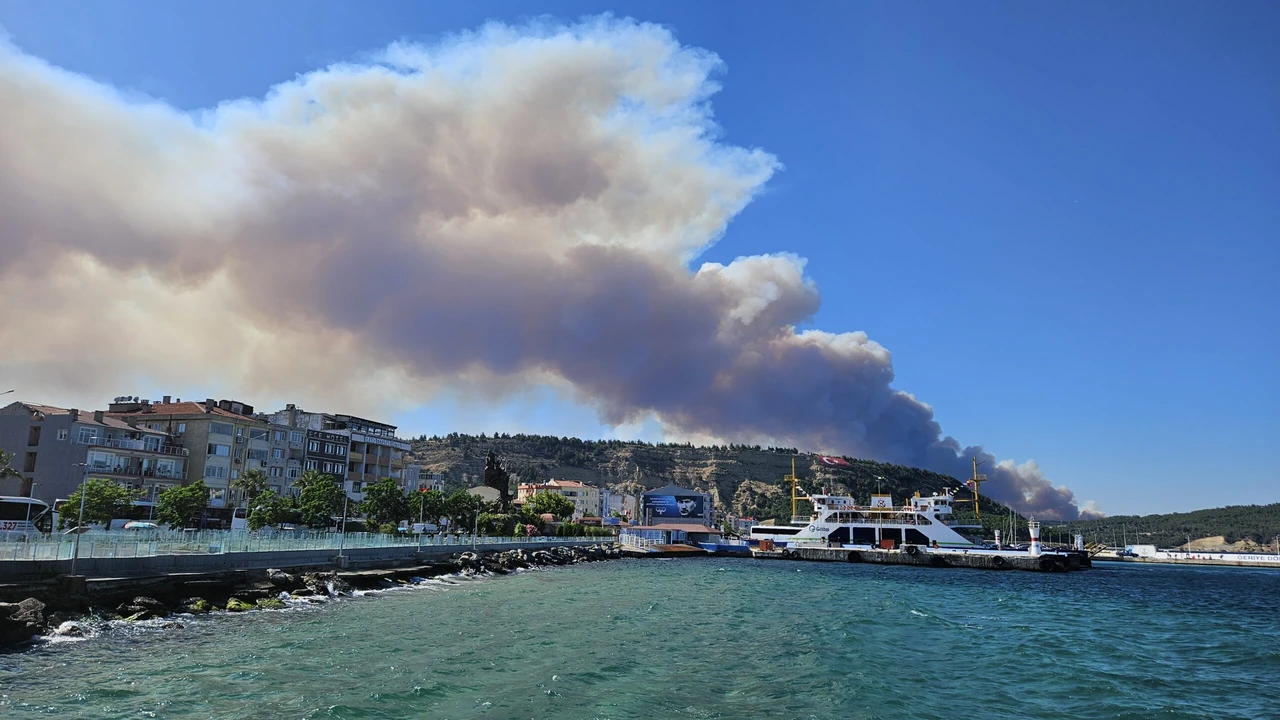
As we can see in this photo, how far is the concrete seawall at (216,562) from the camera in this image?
104 ft

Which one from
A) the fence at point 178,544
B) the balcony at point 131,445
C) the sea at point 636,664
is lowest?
the sea at point 636,664

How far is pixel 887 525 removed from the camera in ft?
444

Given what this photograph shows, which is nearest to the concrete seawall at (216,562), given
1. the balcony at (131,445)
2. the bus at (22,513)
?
the bus at (22,513)

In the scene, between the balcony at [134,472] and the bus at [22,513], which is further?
the balcony at [134,472]

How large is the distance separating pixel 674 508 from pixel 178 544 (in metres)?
153

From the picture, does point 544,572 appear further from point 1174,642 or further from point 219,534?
point 1174,642

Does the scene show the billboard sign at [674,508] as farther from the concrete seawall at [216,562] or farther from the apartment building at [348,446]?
the concrete seawall at [216,562]

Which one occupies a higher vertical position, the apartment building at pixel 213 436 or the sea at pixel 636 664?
the apartment building at pixel 213 436

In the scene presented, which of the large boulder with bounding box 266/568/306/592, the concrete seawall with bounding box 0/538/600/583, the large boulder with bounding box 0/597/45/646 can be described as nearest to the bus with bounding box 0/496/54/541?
the concrete seawall with bounding box 0/538/600/583

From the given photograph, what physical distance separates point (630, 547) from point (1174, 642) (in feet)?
354

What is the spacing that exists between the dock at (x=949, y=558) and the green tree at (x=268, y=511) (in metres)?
86.6

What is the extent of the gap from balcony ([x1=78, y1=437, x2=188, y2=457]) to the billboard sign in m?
116

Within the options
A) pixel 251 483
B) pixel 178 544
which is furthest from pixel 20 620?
pixel 251 483

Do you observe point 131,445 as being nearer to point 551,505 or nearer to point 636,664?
point 551,505
